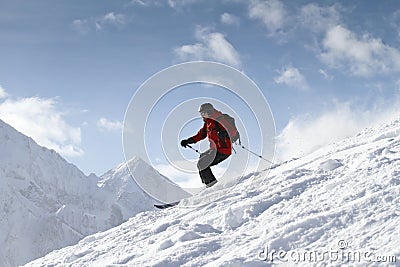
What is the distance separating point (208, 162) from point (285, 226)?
223 inches

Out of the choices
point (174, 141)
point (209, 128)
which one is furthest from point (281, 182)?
point (174, 141)

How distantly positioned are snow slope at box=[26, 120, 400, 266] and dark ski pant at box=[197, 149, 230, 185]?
1.45m

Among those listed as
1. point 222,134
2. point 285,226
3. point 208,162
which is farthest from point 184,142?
point 285,226

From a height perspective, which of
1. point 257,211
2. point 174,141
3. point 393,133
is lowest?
point 257,211

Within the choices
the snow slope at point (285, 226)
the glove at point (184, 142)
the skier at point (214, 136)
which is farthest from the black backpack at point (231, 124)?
the snow slope at point (285, 226)

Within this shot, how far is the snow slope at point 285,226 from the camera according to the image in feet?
19.4

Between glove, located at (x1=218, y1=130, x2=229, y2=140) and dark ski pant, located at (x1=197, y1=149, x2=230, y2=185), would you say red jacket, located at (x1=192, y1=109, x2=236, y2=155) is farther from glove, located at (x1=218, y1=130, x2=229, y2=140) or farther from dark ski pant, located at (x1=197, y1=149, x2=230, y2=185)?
dark ski pant, located at (x1=197, y1=149, x2=230, y2=185)

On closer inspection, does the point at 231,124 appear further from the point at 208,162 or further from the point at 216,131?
the point at 208,162

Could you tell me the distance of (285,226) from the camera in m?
6.79

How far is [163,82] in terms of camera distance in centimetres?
1105

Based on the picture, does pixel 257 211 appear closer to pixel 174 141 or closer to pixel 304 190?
pixel 304 190

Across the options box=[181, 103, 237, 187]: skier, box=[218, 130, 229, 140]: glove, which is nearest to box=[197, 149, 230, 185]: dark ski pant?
box=[181, 103, 237, 187]: skier

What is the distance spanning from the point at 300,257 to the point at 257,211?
2.47 meters

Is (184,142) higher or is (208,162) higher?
(184,142)
